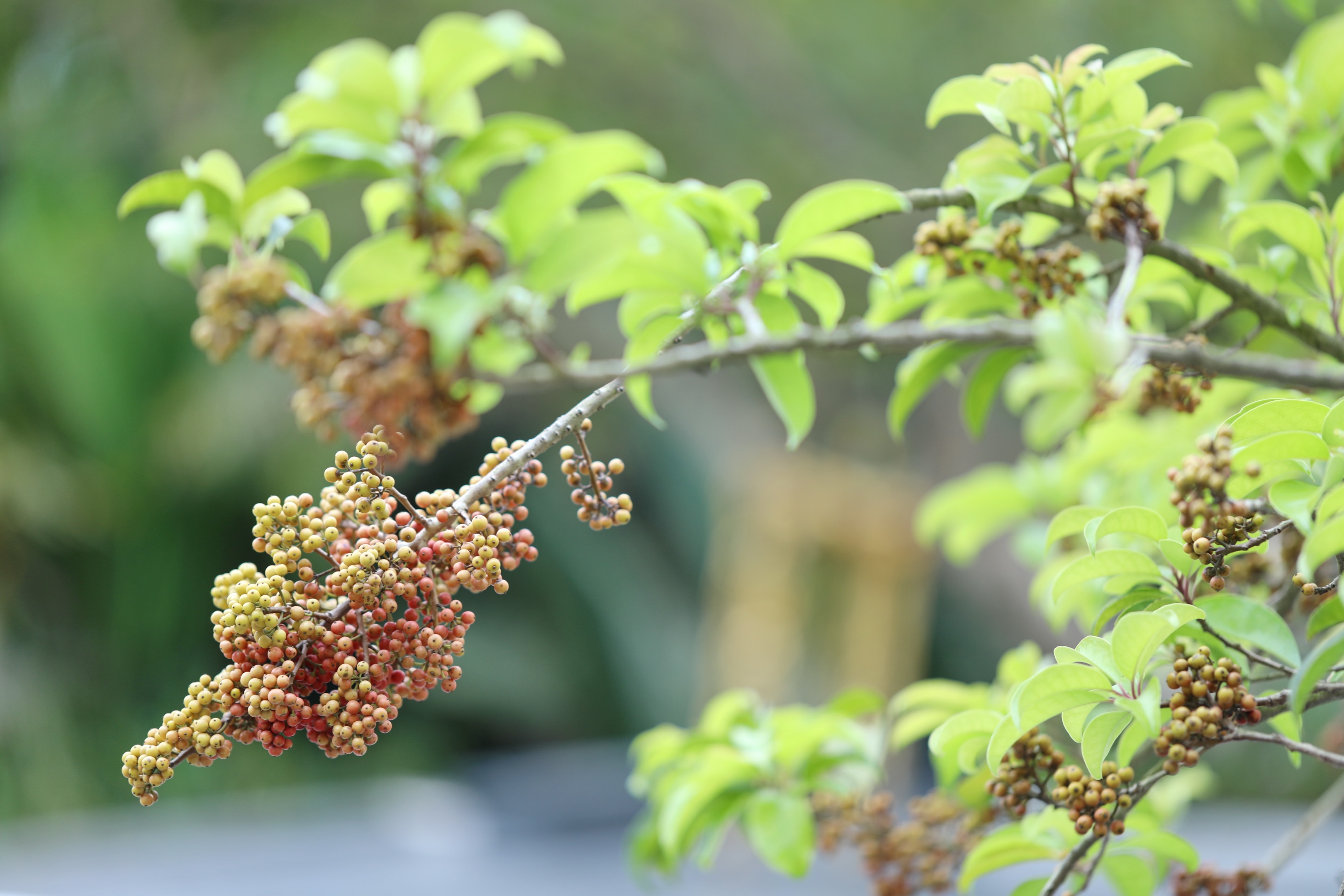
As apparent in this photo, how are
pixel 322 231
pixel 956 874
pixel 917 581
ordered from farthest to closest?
pixel 917 581
pixel 956 874
pixel 322 231

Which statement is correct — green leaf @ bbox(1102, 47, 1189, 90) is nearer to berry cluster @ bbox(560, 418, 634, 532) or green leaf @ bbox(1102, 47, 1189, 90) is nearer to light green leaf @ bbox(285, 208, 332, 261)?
berry cluster @ bbox(560, 418, 634, 532)

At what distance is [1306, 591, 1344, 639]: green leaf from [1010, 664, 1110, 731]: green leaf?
0.43ft

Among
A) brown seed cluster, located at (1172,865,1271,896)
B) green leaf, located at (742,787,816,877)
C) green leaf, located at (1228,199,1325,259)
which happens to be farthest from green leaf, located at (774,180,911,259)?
brown seed cluster, located at (1172,865,1271,896)

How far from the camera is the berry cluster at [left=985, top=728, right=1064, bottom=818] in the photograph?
588 mm

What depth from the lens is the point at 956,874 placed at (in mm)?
925

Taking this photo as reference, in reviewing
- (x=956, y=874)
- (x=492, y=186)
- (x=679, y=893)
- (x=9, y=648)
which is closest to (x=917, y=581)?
(x=679, y=893)

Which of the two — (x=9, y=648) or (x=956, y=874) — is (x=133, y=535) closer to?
(x=9, y=648)

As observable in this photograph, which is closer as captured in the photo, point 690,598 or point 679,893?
point 679,893

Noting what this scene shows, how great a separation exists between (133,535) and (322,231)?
4360 mm

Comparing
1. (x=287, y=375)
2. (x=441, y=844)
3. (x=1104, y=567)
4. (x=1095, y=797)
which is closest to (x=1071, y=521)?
(x=1104, y=567)

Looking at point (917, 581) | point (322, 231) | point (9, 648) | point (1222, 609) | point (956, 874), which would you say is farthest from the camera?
point (9, 648)

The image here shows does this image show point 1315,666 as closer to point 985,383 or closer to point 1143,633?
point 1143,633

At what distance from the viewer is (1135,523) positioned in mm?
546

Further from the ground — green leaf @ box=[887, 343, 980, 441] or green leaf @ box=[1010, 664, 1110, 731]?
green leaf @ box=[887, 343, 980, 441]
